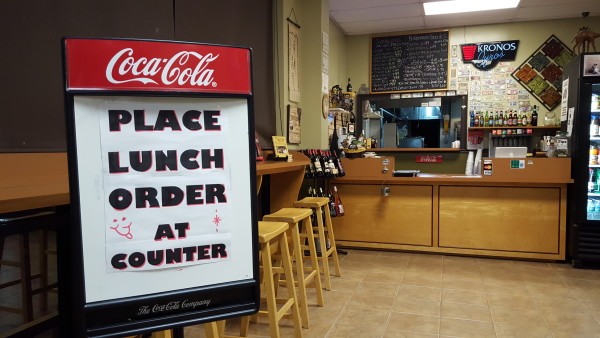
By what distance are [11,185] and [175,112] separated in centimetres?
94

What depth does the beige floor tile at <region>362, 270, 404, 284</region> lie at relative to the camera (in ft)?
11.6

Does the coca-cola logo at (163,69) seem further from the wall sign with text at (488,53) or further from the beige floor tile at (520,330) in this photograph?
the wall sign with text at (488,53)

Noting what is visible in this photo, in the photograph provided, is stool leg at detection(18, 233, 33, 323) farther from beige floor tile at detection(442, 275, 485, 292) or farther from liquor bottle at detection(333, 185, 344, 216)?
beige floor tile at detection(442, 275, 485, 292)

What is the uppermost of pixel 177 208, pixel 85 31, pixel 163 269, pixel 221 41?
pixel 221 41

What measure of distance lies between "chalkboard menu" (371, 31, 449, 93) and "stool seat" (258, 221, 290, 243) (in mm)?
4663

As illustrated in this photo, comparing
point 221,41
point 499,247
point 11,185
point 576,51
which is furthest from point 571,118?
point 11,185

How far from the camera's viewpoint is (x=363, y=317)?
110 inches

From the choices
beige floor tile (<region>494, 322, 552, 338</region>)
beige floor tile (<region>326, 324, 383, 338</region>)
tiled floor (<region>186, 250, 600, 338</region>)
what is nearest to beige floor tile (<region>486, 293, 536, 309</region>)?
tiled floor (<region>186, 250, 600, 338</region>)

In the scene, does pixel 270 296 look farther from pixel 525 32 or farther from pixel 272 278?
pixel 525 32

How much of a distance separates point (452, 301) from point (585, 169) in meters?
2.03

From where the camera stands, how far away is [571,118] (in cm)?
414

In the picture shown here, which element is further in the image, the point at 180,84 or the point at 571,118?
the point at 571,118

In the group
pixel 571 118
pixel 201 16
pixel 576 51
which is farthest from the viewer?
pixel 576 51

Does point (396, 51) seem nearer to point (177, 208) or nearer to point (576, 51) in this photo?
point (576, 51)
